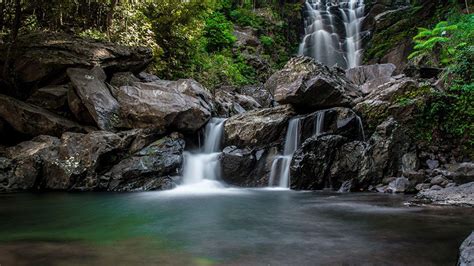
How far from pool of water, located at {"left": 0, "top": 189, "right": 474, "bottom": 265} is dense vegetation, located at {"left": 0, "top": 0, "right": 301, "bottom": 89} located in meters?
7.46

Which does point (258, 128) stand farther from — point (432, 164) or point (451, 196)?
point (451, 196)

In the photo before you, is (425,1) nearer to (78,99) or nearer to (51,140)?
(78,99)

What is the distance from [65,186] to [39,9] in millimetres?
7452

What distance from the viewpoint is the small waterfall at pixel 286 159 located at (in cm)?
1038

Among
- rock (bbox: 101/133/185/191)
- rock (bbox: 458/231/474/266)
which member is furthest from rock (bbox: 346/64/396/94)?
rock (bbox: 458/231/474/266)

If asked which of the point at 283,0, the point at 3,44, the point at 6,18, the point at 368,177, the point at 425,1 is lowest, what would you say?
the point at 368,177

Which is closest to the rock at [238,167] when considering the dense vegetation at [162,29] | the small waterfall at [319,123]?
the small waterfall at [319,123]

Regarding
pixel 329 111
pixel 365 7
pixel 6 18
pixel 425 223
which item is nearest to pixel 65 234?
pixel 425 223

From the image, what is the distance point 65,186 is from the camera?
31.4 ft

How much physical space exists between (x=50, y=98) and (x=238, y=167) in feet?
21.2

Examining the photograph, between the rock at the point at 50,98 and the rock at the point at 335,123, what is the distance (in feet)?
25.7

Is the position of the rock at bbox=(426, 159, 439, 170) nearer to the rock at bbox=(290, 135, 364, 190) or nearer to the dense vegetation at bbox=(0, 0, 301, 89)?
the rock at bbox=(290, 135, 364, 190)

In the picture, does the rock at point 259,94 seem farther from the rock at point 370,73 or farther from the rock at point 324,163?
the rock at point 324,163

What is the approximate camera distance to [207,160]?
11.4 metres
